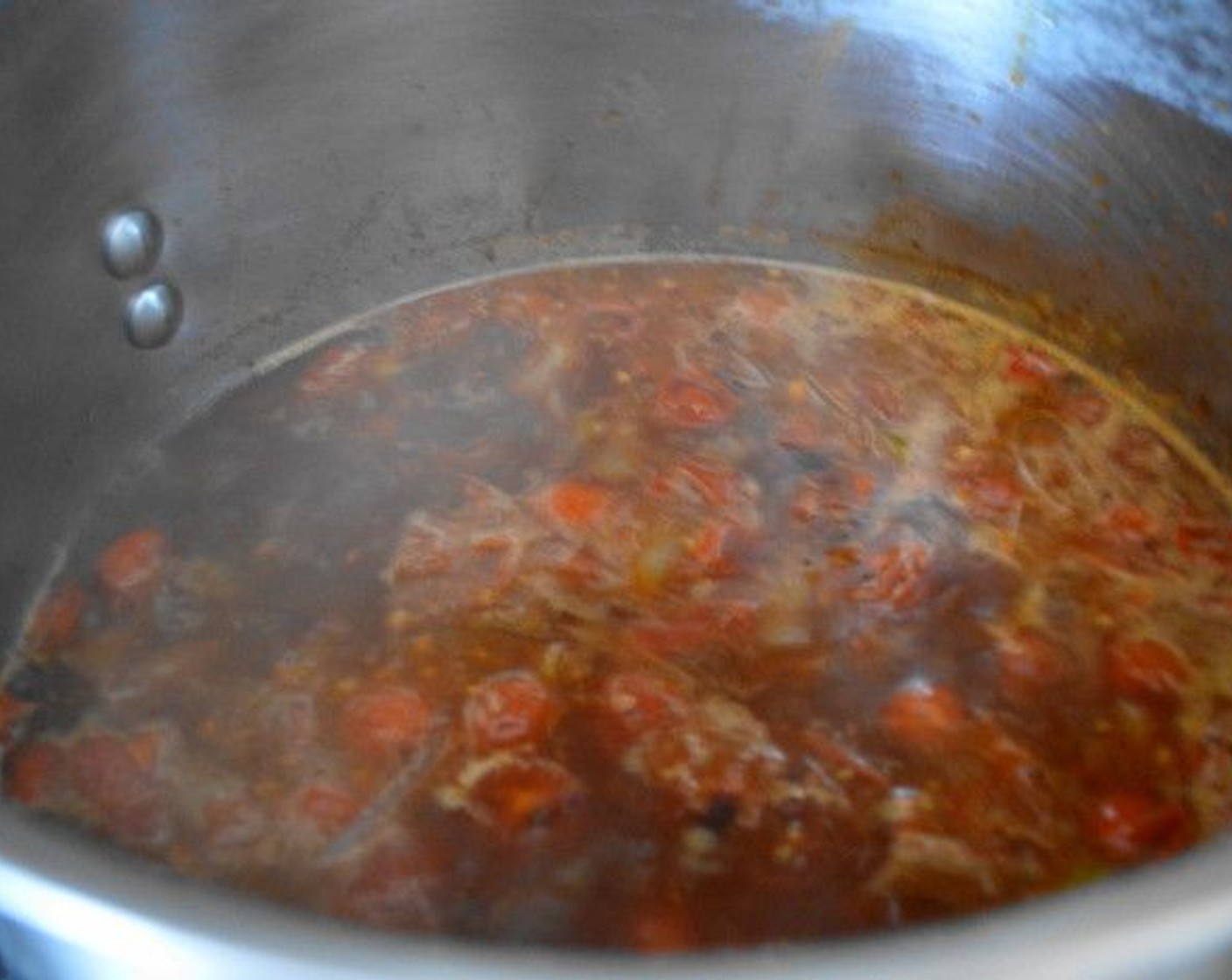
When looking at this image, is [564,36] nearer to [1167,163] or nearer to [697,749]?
[1167,163]

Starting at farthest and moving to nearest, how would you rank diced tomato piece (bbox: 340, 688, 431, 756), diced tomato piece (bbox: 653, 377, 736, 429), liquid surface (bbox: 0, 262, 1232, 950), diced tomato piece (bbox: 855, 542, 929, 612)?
diced tomato piece (bbox: 653, 377, 736, 429) → diced tomato piece (bbox: 855, 542, 929, 612) → diced tomato piece (bbox: 340, 688, 431, 756) → liquid surface (bbox: 0, 262, 1232, 950)

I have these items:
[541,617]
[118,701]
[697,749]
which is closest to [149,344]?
[118,701]

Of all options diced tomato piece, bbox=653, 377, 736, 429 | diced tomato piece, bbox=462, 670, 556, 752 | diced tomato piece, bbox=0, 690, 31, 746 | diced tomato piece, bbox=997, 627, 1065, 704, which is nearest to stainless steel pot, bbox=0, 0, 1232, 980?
diced tomato piece, bbox=0, 690, 31, 746

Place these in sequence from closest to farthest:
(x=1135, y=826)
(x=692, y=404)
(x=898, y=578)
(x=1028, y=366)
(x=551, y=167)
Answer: (x=1135, y=826), (x=898, y=578), (x=692, y=404), (x=1028, y=366), (x=551, y=167)

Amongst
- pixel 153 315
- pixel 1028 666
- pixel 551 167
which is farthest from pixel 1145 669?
pixel 153 315

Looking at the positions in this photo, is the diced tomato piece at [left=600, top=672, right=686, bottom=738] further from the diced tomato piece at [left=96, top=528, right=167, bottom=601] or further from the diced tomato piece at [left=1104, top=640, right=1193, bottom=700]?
the diced tomato piece at [left=96, top=528, right=167, bottom=601]

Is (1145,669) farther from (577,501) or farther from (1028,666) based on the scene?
(577,501)

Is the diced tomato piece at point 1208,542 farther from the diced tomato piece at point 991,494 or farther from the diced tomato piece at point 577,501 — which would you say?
the diced tomato piece at point 577,501
